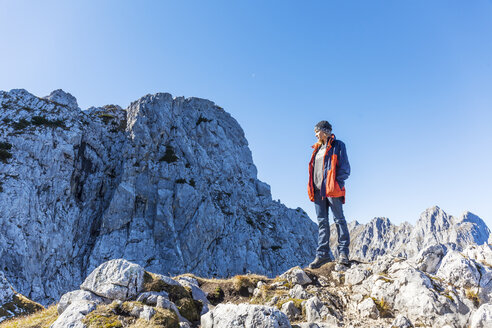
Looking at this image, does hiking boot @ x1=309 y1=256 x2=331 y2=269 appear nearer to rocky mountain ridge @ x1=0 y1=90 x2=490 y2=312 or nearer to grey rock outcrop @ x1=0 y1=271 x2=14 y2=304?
grey rock outcrop @ x1=0 y1=271 x2=14 y2=304

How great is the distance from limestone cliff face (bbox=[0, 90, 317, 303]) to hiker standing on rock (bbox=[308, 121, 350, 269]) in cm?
4641

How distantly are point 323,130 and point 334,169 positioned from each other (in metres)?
1.66

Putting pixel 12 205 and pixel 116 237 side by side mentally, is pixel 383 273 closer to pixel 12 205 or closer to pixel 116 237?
pixel 12 205

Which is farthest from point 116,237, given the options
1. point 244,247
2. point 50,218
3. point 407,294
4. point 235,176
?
point 407,294

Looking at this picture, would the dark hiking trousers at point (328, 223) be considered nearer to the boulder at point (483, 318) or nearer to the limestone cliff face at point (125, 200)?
the boulder at point (483, 318)

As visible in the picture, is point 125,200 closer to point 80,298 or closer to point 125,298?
point 80,298

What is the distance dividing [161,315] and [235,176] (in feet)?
262

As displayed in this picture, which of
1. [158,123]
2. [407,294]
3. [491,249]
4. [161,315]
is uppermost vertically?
[158,123]

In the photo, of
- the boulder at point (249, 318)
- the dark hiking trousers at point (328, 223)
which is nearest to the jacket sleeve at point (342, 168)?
the dark hiking trousers at point (328, 223)

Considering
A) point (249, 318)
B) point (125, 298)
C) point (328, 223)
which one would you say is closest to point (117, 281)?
point (125, 298)

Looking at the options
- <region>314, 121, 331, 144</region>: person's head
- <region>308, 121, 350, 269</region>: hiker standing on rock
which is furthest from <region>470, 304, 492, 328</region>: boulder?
<region>314, 121, 331, 144</region>: person's head

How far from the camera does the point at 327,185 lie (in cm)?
1034

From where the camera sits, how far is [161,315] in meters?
6.57

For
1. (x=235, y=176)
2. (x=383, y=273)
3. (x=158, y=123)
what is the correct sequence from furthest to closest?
(x=235, y=176), (x=158, y=123), (x=383, y=273)
